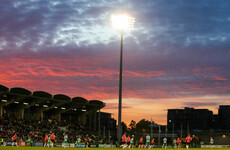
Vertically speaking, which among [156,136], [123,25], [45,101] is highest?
[123,25]

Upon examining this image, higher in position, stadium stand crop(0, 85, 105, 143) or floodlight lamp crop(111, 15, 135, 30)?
floodlight lamp crop(111, 15, 135, 30)

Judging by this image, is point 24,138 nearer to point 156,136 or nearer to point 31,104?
point 31,104

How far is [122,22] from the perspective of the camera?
39125 mm

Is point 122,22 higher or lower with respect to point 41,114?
higher

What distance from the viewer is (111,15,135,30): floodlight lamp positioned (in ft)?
129

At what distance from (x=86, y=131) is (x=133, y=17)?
4766 cm

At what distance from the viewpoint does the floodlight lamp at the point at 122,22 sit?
1547 inches

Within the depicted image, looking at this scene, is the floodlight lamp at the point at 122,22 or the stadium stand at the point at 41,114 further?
the stadium stand at the point at 41,114

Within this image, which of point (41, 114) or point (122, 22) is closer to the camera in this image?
point (122, 22)

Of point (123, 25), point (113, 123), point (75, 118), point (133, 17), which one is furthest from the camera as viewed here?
point (113, 123)

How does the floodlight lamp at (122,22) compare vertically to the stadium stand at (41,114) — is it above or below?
above

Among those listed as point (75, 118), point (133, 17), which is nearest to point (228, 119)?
point (75, 118)

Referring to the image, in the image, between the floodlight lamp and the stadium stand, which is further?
the stadium stand

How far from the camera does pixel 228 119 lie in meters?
193
